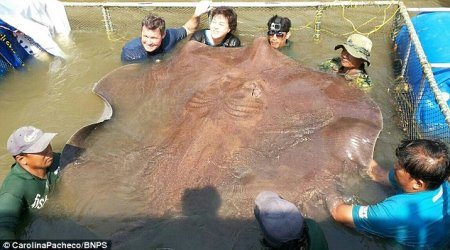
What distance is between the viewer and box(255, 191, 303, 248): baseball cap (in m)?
2.35

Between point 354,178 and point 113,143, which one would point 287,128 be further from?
point 113,143

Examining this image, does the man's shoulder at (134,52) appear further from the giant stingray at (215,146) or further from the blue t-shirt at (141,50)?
the giant stingray at (215,146)

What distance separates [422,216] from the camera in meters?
3.32

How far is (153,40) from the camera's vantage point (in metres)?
5.76

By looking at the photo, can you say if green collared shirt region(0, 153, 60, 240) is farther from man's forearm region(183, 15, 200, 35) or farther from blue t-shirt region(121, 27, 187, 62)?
man's forearm region(183, 15, 200, 35)

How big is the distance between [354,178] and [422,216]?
25.3 inches

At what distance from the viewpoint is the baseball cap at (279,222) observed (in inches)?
92.4

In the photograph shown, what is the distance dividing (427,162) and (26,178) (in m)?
3.66

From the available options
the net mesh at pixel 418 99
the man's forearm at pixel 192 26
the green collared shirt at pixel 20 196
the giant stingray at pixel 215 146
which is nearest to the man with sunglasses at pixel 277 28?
the man's forearm at pixel 192 26

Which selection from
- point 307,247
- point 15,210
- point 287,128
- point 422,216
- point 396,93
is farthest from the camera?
point 396,93

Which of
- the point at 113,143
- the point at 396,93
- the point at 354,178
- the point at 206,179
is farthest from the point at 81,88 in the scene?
the point at 396,93

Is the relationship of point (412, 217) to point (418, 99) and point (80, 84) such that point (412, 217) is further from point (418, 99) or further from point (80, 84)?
point (80, 84)

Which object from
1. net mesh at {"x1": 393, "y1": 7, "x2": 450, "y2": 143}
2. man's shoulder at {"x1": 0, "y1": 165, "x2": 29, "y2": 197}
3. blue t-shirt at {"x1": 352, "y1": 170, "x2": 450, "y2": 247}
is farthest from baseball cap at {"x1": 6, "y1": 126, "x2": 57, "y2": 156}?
net mesh at {"x1": 393, "y1": 7, "x2": 450, "y2": 143}

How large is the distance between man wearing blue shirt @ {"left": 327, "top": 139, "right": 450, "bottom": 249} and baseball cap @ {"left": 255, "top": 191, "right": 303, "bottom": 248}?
1.23 m
